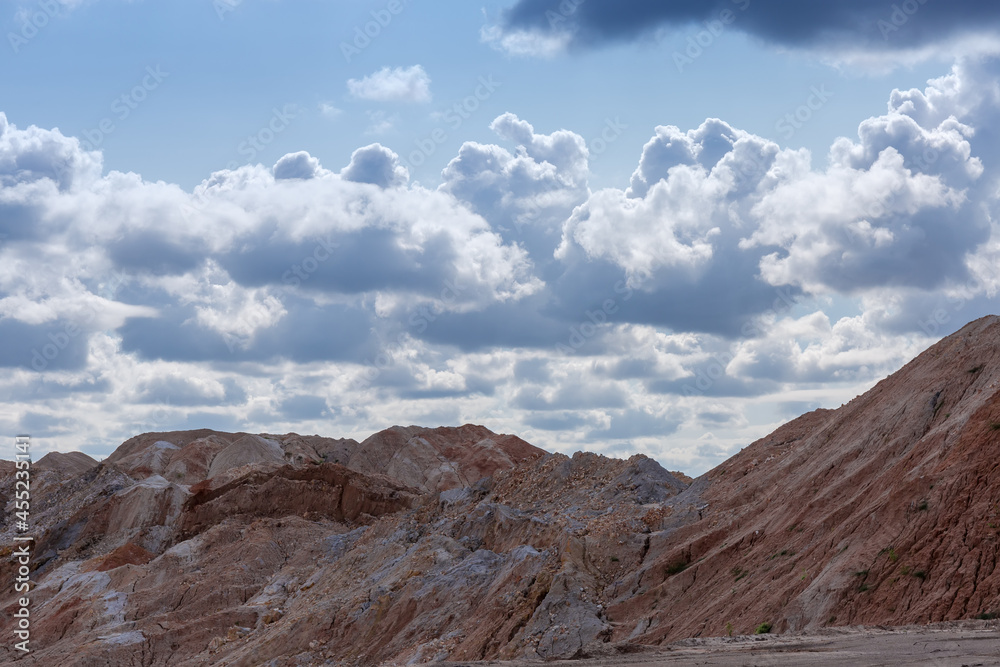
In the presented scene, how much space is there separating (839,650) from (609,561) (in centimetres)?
1181

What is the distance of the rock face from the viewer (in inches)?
714

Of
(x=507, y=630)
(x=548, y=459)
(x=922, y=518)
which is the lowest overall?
(x=507, y=630)

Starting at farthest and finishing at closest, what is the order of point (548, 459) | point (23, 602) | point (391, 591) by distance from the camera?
point (23, 602) < point (548, 459) < point (391, 591)

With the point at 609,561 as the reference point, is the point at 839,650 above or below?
below

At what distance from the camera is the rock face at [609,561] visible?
18.1m

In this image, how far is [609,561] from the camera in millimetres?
25375

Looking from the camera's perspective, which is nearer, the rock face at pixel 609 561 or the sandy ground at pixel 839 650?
the sandy ground at pixel 839 650

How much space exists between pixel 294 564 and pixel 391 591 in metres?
13.3

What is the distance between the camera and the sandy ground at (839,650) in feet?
41.5

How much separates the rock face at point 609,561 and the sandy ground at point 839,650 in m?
1.18

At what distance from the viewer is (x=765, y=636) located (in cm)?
1630

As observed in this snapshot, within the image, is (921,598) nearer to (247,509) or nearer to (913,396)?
(913,396)

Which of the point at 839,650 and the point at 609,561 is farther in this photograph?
the point at 609,561

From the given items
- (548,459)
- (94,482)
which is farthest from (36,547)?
(548,459)
